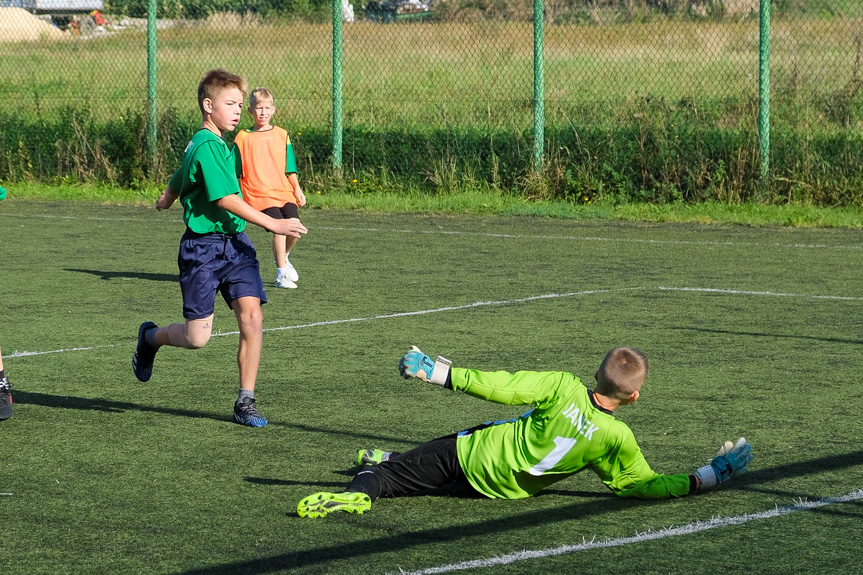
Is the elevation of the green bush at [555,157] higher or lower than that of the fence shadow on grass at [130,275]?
higher

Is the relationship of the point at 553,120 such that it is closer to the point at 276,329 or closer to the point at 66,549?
the point at 276,329

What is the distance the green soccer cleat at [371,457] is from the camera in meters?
5.47

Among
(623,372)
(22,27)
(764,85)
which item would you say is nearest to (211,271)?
(623,372)

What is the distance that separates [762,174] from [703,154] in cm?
79

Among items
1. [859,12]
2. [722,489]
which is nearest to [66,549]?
[722,489]

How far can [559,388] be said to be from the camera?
5129 mm

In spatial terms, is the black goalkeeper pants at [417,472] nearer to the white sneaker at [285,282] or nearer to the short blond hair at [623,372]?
the short blond hair at [623,372]

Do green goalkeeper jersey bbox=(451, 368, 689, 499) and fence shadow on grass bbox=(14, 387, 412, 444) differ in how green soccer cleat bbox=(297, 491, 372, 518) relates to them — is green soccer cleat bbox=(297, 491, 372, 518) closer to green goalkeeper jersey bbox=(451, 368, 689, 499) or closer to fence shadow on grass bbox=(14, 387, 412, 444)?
green goalkeeper jersey bbox=(451, 368, 689, 499)

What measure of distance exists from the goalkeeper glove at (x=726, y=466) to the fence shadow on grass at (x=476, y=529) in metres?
0.17

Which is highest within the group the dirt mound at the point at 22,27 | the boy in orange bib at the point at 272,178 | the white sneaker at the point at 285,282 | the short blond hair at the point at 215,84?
the dirt mound at the point at 22,27

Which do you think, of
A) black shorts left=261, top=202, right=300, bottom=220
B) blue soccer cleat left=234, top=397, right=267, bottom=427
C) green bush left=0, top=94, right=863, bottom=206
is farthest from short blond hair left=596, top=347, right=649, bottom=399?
green bush left=0, top=94, right=863, bottom=206

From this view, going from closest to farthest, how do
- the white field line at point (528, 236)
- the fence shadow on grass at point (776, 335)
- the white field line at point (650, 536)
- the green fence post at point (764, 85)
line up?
the white field line at point (650, 536) < the fence shadow on grass at point (776, 335) < the white field line at point (528, 236) < the green fence post at point (764, 85)

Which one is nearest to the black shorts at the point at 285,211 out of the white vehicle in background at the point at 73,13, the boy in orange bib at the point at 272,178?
the boy in orange bib at the point at 272,178

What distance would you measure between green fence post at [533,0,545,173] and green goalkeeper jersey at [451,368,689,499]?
1235 cm
